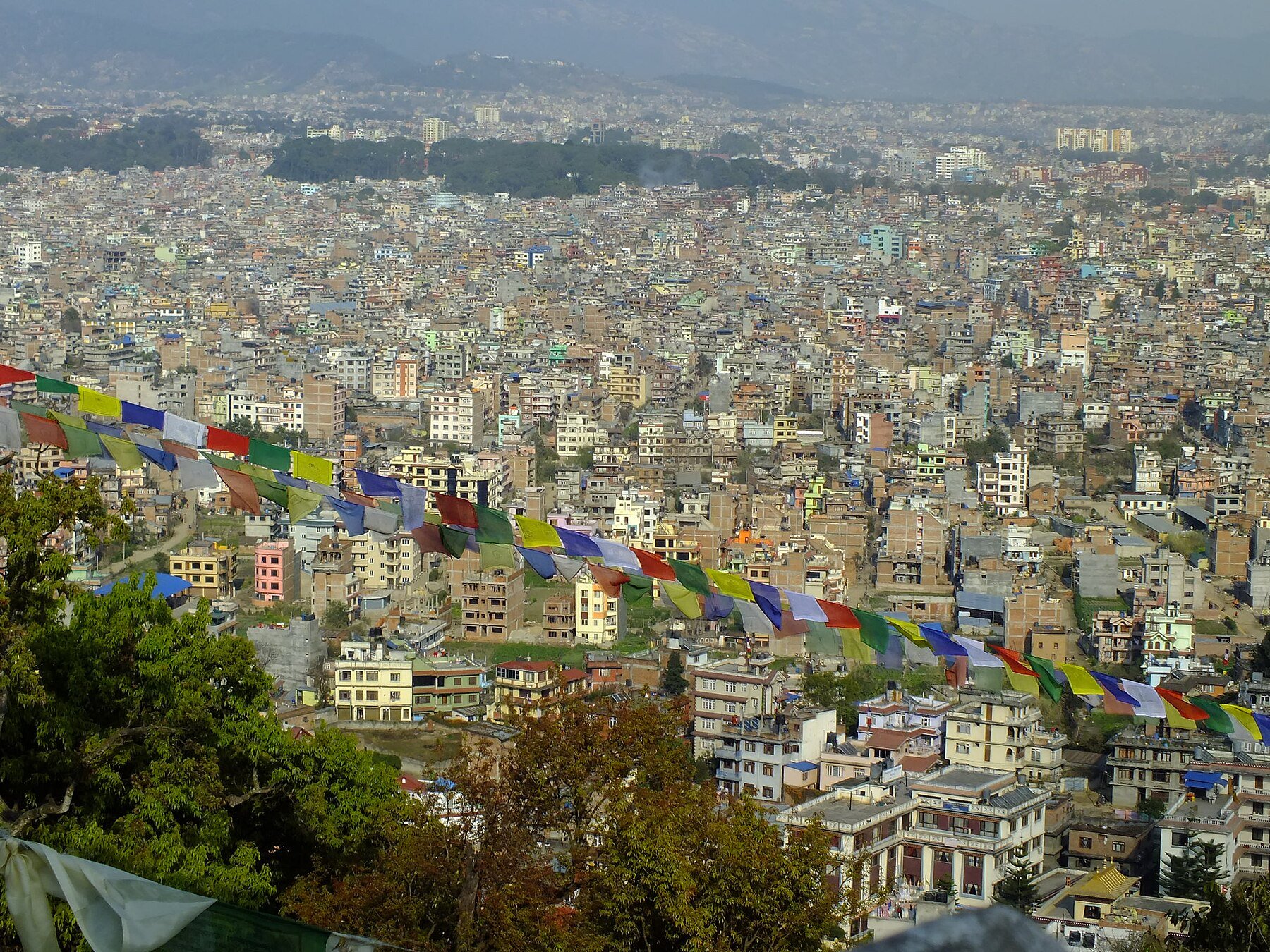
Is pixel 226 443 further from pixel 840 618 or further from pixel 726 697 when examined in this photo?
pixel 726 697

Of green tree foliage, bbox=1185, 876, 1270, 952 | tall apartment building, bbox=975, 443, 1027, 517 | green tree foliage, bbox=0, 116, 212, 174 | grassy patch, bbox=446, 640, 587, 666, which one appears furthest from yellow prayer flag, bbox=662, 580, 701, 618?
green tree foliage, bbox=0, 116, 212, 174

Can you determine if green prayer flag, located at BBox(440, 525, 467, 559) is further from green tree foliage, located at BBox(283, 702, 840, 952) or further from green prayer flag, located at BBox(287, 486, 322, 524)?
green tree foliage, located at BBox(283, 702, 840, 952)

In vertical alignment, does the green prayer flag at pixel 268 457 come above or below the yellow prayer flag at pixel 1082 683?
above

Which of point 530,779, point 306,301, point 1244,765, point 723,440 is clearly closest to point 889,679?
point 1244,765

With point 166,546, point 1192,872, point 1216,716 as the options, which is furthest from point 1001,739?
point 166,546

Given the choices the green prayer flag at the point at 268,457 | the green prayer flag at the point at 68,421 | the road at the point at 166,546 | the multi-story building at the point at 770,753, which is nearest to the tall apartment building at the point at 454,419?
the road at the point at 166,546

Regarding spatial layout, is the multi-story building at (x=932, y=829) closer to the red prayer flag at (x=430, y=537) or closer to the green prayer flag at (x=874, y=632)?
the green prayer flag at (x=874, y=632)

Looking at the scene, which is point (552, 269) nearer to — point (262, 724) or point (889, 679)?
point (889, 679)
